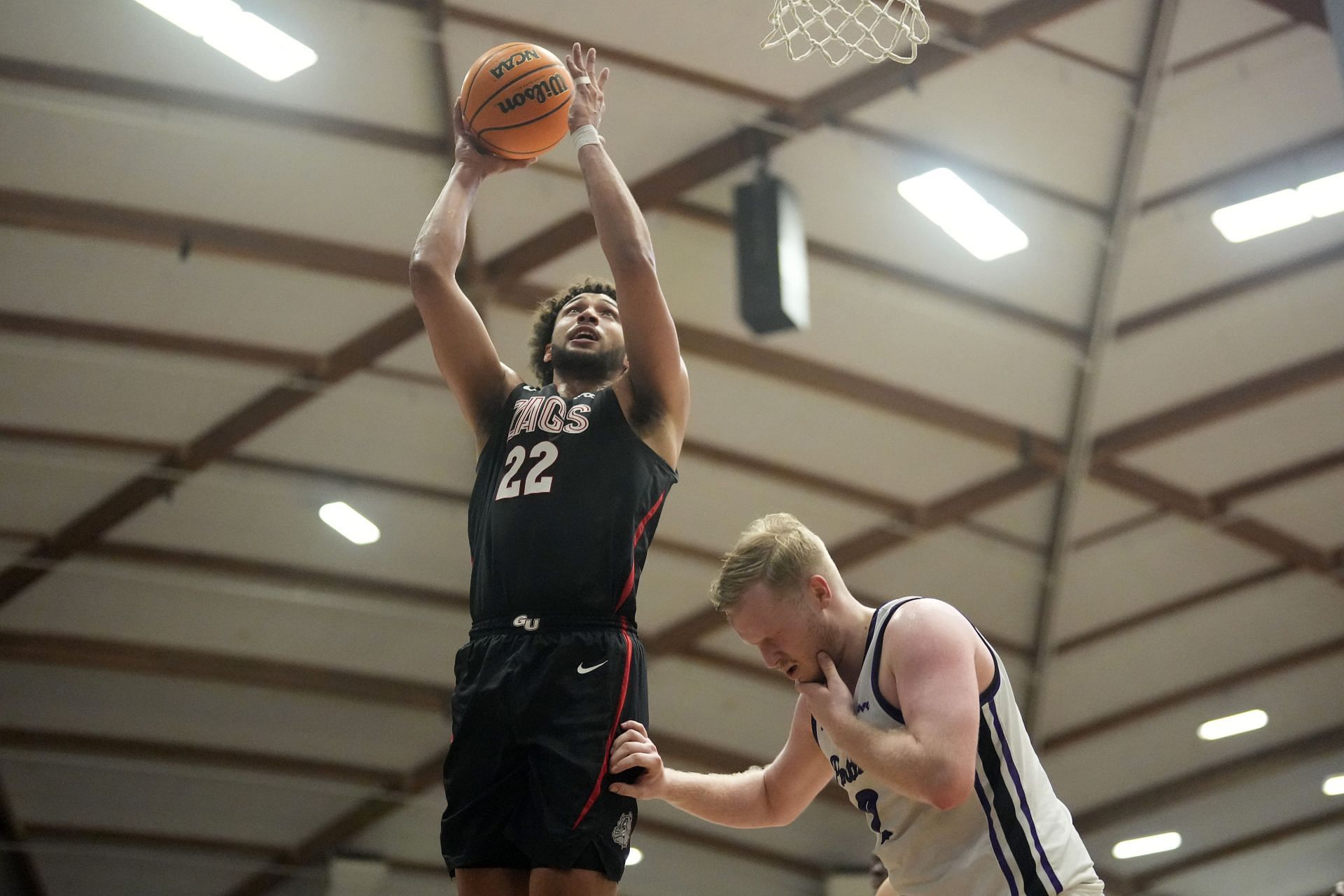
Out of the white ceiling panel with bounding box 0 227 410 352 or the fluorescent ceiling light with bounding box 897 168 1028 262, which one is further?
the white ceiling panel with bounding box 0 227 410 352

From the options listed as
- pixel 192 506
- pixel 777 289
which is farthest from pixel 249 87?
pixel 192 506

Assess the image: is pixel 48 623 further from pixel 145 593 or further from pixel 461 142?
pixel 461 142

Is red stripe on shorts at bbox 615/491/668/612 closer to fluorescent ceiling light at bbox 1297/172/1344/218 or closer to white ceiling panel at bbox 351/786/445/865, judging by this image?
fluorescent ceiling light at bbox 1297/172/1344/218

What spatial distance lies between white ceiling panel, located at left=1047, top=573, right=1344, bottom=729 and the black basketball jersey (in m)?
10.5

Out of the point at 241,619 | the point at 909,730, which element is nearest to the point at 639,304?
the point at 909,730

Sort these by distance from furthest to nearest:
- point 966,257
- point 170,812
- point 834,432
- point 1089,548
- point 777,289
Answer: point 170,812 < point 1089,548 < point 834,432 < point 966,257 < point 777,289

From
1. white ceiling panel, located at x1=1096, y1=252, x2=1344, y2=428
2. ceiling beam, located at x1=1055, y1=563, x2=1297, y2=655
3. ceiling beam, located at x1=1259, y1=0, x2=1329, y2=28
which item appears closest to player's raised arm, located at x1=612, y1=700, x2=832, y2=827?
ceiling beam, located at x1=1259, y1=0, x2=1329, y2=28

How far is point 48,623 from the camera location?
12.1 metres

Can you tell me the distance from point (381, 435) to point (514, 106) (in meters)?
7.44

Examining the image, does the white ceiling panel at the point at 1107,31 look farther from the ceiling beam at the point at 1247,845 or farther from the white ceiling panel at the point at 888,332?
the ceiling beam at the point at 1247,845

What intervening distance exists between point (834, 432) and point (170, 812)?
329 inches

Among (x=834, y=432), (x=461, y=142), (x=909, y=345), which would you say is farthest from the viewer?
(x=834, y=432)

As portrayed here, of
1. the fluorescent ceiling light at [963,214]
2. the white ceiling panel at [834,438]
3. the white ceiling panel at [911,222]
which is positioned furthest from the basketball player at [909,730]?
the white ceiling panel at [834,438]

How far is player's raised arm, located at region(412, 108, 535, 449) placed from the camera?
3418 millimetres
